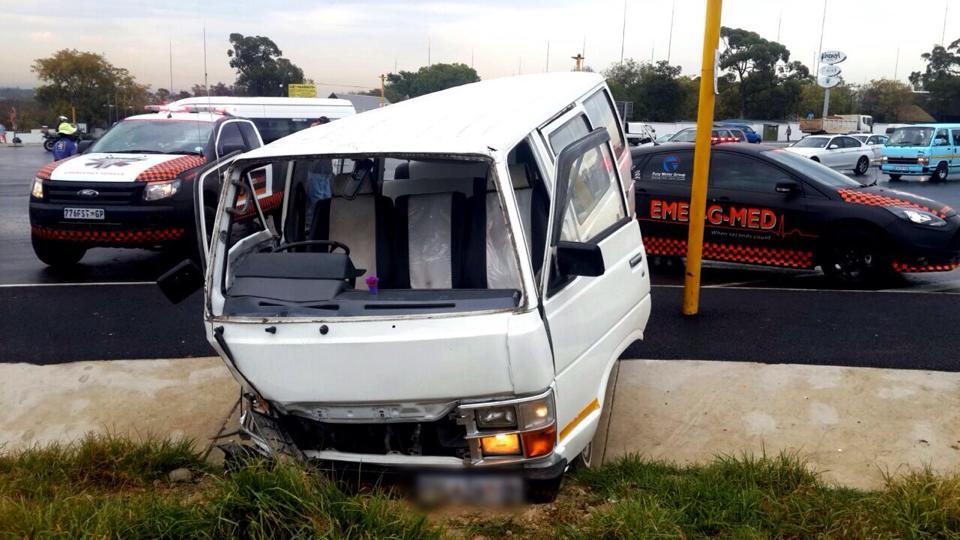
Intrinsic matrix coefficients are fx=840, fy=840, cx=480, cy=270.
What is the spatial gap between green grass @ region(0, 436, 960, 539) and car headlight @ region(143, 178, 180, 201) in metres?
5.07

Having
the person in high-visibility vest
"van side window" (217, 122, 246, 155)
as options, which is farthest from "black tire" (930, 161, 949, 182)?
the person in high-visibility vest

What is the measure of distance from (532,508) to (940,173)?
2486 centimetres

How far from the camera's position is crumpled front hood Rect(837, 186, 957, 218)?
8320 mm

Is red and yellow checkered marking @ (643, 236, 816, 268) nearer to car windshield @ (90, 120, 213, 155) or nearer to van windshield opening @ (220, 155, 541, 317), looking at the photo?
van windshield opening @ (220, 155, 541, 317)

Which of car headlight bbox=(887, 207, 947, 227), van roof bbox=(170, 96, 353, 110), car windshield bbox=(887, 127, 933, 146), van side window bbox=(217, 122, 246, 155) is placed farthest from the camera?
car windshield bbox=(887, 127, 933, 146)

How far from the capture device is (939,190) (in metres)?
21.7

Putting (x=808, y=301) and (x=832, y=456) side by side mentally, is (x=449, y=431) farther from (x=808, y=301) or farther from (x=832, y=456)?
(x=808, y=301)

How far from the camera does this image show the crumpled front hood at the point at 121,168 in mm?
8945

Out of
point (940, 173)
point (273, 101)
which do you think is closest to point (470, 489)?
point (273, 101)

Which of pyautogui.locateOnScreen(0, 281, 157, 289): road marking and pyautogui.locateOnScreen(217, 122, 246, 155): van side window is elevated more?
pyautogui.locateOnScreen(217, 122, 246, 155): van side window

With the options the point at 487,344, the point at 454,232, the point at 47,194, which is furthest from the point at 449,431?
the point at 47,194

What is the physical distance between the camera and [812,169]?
8805mm

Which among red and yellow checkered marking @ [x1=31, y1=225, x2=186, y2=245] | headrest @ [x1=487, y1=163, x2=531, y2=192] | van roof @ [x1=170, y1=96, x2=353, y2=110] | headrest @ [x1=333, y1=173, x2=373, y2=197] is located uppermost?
van roof @ [x1=170, y1=96, x2=353, y2=110]

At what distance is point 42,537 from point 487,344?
1899 mm
